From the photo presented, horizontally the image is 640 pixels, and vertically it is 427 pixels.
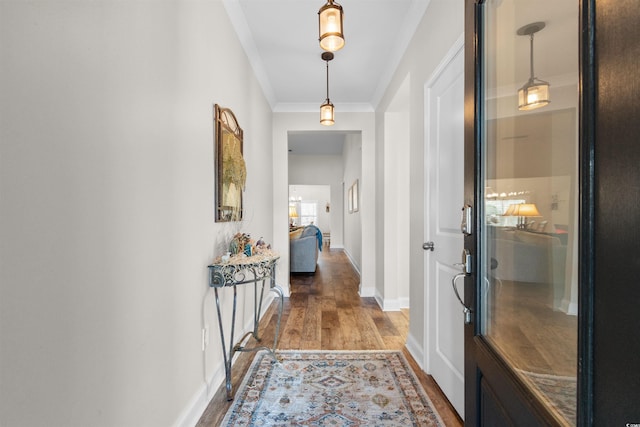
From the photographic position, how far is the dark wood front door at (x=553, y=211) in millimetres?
465

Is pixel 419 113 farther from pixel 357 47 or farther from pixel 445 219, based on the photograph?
pixel 357 47

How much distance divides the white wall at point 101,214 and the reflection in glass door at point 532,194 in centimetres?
120

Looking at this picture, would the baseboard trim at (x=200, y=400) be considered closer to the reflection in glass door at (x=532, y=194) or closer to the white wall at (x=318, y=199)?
the reflection in glass door at (x=532, y=194)

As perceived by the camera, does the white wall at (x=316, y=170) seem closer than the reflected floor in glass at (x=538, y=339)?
No

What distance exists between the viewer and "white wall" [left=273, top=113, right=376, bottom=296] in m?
4.38

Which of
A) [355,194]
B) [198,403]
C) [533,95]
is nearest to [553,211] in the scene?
[533,95]

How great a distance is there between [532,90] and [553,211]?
0.33m

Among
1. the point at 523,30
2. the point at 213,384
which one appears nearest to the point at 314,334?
the point at 213,384

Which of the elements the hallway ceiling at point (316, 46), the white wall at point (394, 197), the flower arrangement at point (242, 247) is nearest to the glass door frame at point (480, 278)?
the flower arrangement at point (242, 247)

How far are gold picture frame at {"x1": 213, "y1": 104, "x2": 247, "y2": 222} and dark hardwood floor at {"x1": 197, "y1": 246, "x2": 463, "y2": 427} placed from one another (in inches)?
45.1

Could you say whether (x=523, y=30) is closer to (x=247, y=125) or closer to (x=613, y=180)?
(x=613, y=180)

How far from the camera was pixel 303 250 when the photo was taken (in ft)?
18.7

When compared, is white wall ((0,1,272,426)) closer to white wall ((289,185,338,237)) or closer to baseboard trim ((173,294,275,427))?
baseboard trim ((173,294,275,427))

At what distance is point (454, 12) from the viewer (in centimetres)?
173
